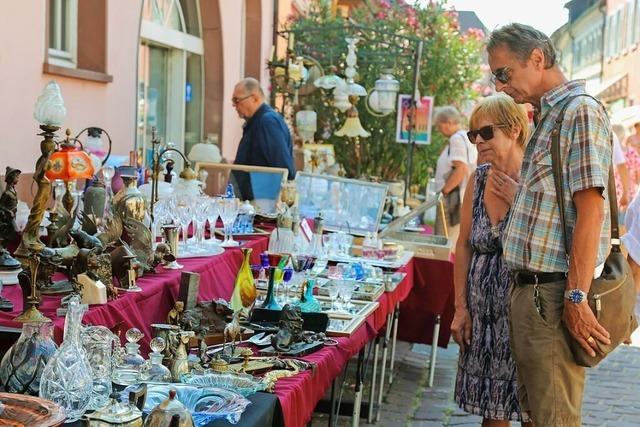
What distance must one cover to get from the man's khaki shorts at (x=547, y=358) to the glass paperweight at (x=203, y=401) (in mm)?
1046

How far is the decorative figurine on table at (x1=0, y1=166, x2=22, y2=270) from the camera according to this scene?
3297 millimetres

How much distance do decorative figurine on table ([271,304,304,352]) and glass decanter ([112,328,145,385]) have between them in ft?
2.02

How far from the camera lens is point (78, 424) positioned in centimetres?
235

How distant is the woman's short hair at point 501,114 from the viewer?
377cm

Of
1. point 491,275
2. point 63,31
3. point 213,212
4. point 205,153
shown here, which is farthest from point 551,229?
point 63,31

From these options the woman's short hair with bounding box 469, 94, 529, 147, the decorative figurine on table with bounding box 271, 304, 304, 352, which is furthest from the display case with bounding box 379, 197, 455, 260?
the decorative figurine on table with bounding box 271, 304, 304, 352

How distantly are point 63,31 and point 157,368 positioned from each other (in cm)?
516

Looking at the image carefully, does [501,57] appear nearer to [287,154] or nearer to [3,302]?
[3,302]

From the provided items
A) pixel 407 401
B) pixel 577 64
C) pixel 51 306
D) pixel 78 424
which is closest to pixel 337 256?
pixel 407 401

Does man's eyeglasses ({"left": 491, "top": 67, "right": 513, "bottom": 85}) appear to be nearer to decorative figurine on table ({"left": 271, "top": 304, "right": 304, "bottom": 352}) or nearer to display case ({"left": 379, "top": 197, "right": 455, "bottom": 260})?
decorative figurine on table ({"left": 271, "top": 304, "right": 304, "bottom": 352})

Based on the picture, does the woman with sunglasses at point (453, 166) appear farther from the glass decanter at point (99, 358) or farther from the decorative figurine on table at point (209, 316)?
the glass decanter at point (99, 358)

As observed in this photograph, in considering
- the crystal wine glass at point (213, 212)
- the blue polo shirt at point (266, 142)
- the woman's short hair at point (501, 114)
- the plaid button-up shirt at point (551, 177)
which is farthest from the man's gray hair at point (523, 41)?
the blue polo shirt at point (266, 142)

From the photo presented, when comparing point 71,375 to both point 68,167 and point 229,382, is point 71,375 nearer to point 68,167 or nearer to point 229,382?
point 229,382

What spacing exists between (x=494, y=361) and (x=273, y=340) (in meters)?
0.97
